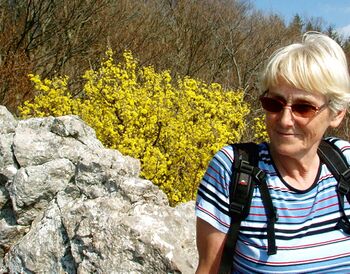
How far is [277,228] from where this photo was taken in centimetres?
150

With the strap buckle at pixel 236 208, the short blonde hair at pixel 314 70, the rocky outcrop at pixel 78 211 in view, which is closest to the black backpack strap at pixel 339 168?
the short blonde hair at pixel 314 70

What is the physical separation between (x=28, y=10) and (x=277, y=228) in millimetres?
10879

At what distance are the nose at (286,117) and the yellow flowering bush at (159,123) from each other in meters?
3.63

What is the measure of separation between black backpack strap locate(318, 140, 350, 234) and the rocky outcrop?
1206mm

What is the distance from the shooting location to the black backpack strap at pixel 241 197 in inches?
57.6

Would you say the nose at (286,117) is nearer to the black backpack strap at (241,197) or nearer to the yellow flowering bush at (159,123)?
the black backpack strap at (241,197)

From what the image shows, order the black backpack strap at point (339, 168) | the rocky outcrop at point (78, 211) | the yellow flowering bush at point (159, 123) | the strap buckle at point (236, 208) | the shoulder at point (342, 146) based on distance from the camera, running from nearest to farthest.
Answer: the strap buckle at point (236, 208), the black backpack strap at point (339, 168), the shoulder at point (342, 146), the rocky outcrop at point (78, 211), the yellow flowering bush at point (159, 123)

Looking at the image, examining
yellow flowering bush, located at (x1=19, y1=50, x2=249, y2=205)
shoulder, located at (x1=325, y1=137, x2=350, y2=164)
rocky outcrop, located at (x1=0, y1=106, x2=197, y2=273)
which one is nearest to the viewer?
shoulder, located at (x1=325, y1=137, x2=350, y2=164)

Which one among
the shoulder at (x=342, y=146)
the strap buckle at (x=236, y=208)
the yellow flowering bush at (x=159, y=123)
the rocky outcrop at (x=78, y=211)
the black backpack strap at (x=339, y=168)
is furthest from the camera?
the yellow flowering bush at (x=159, y=123)

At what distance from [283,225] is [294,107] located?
1.21ft

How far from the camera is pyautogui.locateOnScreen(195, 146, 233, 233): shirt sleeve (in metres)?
1.48

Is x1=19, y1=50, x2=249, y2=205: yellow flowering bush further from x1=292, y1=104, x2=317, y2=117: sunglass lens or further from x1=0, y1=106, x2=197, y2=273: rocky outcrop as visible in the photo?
x1=292, y1=104, x2=317, y2=117: sunglass lens

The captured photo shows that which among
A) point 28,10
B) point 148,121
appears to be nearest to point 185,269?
point 148,121

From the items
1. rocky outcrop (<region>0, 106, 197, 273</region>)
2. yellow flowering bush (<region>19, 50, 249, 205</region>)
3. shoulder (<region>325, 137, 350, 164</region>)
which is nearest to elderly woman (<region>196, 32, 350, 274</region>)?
shoulder (<region>325, 137, 350, 164</region>)
